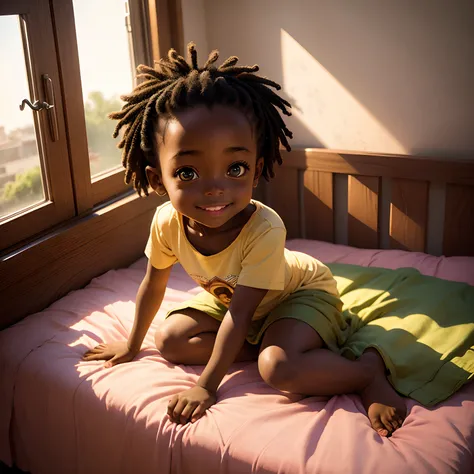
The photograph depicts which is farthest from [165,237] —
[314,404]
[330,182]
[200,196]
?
[330,182]

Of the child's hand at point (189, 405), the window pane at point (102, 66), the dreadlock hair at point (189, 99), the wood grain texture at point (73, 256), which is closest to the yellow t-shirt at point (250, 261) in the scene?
the dreadlock hair at point (189, 99)

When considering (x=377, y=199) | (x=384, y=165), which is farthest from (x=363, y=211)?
(x=384, y=165)

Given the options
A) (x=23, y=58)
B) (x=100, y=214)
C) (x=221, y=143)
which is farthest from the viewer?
(x=100, y=214)

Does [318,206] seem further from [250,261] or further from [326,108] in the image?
[250,261]

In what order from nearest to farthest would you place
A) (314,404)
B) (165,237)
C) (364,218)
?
(314,404) → (165,237) → (364,218)

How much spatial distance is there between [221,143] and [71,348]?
64 centimetres

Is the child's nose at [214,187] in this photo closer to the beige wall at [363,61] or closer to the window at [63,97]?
the window at [63,97]

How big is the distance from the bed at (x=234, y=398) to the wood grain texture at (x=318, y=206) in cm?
6

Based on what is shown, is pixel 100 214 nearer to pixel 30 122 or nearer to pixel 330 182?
pixel 30 122

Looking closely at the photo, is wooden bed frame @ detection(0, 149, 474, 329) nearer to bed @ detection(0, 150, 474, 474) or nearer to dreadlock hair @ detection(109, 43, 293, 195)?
bed @ detection(0, 150, 474, 474)

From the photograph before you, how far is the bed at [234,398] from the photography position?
1.17 m

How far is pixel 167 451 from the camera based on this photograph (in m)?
1.25

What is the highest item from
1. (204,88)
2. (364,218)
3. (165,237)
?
(204,88)

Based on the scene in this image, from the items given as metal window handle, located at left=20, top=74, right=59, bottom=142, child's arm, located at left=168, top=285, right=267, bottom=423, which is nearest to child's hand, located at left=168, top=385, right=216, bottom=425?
child's arm, located at left=168, top=285, right=267, bottom=423
